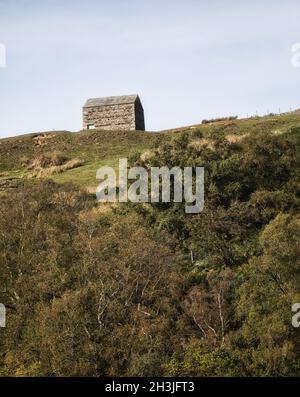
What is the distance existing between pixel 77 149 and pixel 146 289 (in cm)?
4241

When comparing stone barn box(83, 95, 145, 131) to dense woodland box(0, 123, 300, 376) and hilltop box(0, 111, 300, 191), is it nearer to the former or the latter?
hilltop box(0, 111, 300, 191)

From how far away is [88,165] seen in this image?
62.2m

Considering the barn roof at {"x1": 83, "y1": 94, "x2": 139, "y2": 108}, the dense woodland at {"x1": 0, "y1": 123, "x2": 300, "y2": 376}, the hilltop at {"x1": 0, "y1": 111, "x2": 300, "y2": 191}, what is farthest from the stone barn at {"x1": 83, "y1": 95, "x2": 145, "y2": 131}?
the dense woodland at {"x1": 0, "y1": 123, "x2": 300, "y2": 376}

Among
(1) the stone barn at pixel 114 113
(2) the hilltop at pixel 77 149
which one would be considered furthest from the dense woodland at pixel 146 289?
(1) the stone barn at pixel 114 113

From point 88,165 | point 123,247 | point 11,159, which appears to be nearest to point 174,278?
point 123,247

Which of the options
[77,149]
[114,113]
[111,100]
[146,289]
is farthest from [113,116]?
[146,289]

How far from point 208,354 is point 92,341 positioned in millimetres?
4864

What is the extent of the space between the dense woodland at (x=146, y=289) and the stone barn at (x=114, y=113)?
1499 inches

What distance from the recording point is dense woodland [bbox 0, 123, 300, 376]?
992 inches

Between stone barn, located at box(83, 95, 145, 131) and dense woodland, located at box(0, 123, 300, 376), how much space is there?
38.1 metres
